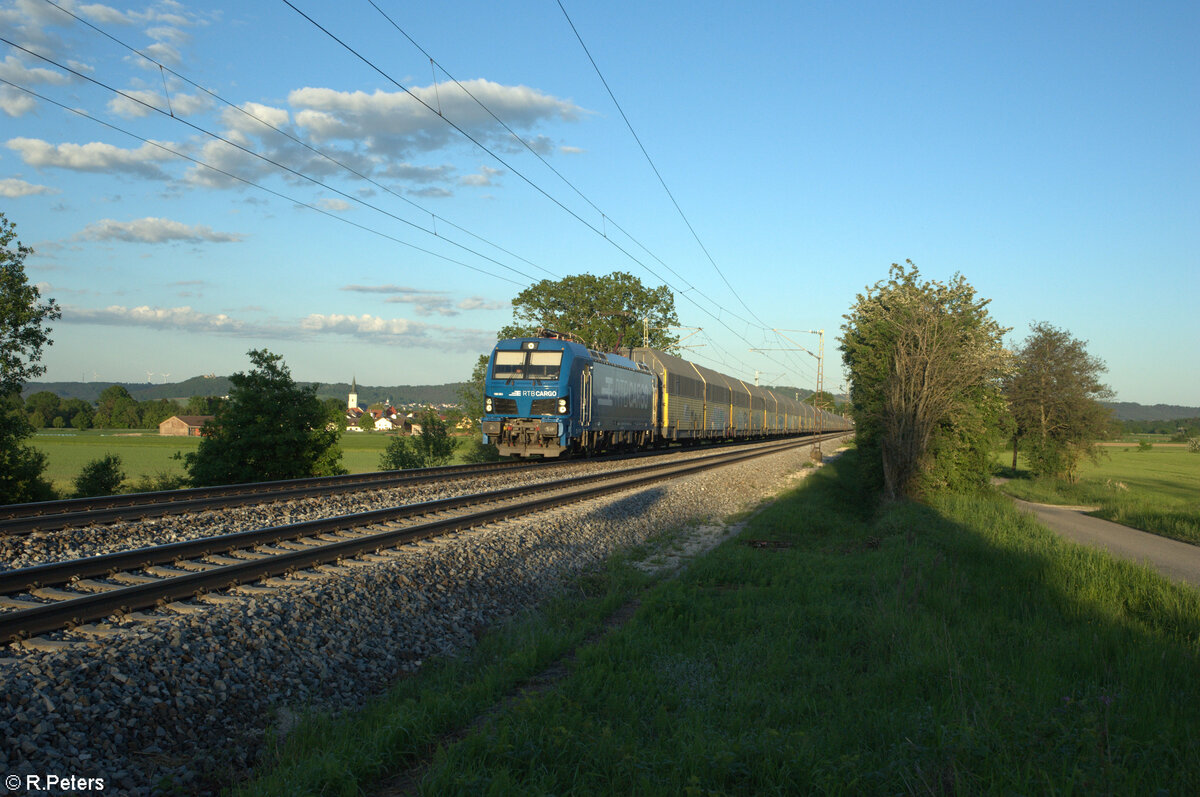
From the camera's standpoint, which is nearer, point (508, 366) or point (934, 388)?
point (934, 388)

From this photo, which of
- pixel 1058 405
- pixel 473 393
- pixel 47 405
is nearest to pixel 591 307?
pixel 473 393

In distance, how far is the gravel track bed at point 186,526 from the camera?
8123mm

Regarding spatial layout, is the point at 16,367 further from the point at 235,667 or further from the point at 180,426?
the point at 180,426

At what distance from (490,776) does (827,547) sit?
985cm

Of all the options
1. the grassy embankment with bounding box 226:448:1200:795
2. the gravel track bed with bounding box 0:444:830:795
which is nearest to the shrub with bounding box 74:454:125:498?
the gravel track bed with bounding box 0:444:830:795

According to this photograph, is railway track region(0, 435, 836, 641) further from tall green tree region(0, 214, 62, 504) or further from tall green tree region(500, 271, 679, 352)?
tall green tree region(500, 271, 679, 352)

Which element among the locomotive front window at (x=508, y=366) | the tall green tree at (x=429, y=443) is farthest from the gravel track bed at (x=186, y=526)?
the tall green tree at (x=429, y=443)

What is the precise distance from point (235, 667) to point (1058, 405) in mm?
39028

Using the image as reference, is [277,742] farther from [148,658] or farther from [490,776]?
[490,776]

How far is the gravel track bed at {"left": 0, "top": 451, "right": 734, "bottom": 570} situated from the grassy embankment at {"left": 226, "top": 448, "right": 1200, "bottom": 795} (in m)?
4.81

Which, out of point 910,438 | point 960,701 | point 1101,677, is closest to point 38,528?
point 960,701

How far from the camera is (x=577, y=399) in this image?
2273 centimetres

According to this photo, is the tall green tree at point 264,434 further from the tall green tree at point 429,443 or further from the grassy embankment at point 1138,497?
the grassy embankment at point 1138,497

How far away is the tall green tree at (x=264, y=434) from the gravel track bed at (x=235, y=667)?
12.9 meters
